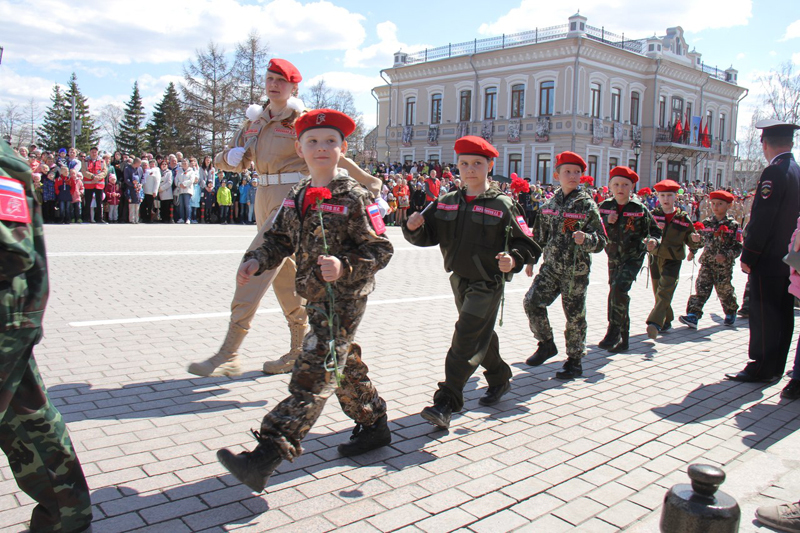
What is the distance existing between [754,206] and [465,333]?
10.7ft

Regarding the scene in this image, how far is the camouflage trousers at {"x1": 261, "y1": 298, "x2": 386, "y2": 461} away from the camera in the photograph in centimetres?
319

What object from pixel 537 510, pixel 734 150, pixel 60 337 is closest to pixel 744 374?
pixel 537 510

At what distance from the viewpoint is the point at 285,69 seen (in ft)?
16.9

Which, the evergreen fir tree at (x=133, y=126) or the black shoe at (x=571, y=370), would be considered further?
the evergreen fir tree at (x=133, y=126)

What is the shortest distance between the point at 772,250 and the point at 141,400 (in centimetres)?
528

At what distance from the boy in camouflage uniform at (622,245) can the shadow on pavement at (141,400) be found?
3.94 metres

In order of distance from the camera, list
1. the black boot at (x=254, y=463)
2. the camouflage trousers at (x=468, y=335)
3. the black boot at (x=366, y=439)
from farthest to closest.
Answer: the camouflage trousers at (x=468, y=335) → the black boot at (x=366, y=439) → the black boot at (x=254, y=463)

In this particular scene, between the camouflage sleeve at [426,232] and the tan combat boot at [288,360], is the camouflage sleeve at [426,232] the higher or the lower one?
the higher one

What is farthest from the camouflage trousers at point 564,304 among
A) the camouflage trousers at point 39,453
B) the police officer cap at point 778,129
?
the camouflage trousers at point 39,453

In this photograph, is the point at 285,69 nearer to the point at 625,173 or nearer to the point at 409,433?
the point at 409,433

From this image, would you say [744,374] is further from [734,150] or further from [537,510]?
[734,150]

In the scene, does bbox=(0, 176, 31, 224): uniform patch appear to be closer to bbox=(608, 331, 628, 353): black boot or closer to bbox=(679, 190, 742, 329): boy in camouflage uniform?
bbox=(608, 331, 628, 353): black boot

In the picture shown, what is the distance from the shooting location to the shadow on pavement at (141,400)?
435 cm

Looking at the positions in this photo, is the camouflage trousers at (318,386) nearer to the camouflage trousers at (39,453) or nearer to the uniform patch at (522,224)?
the camouflage trousers at (39,453)
